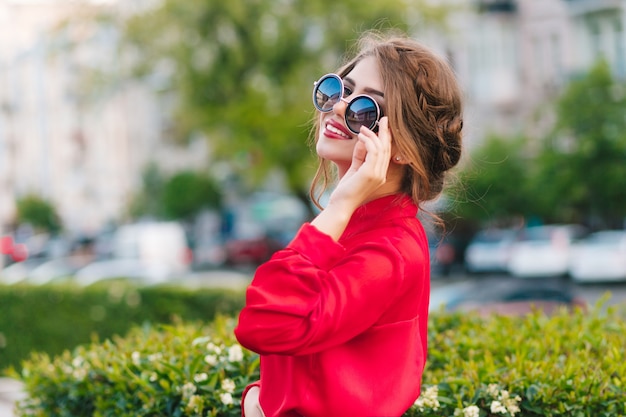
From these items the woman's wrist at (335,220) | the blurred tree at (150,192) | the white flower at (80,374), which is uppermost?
the woman's wrist at (335,220)

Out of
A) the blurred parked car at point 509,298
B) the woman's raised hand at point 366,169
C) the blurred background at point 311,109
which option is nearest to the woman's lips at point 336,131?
the woman's raised hand at point 366,169

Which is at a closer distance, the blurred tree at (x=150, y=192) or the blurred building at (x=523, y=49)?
the blurred building at (x=523, y=49)

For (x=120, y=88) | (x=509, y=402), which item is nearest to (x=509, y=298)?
(x=509, y=402)

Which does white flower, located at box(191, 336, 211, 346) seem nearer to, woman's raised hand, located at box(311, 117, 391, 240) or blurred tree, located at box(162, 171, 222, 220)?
woman's raised hand, located at box(311, 117, 391, 240)

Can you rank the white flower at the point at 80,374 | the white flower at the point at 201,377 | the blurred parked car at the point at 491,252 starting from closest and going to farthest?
1. the white flower at the point at 201,377
2. the white flower at the point at 80,374
3. the blurred parked car at the point at 491,252

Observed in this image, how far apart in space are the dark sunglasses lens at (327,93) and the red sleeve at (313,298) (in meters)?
0.50

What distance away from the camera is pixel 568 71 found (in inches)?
1268

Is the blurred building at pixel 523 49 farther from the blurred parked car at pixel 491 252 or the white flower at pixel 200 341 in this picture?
the white flower at pixel 200 341

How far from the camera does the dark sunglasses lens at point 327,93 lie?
96.5 inches

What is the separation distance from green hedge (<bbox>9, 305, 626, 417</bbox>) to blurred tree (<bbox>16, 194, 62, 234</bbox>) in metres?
52.7

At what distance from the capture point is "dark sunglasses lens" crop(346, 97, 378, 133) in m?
2.35

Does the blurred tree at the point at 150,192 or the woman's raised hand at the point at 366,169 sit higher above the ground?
the woman's raised hand at the point at 366,169

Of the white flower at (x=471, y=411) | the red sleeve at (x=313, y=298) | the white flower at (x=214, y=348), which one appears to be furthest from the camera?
the white flower at (x=214, y=348)

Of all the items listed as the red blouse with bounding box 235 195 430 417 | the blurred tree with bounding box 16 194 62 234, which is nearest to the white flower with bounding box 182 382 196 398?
the red blouse with bounding box 235 195 430 417
